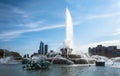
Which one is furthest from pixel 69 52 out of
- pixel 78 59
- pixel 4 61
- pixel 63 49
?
pixel 4 61

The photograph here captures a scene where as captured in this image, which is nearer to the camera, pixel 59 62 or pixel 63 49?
pixel 59 62

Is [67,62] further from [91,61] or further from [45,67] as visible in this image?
[45,67]

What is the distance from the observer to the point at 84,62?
5157 inches

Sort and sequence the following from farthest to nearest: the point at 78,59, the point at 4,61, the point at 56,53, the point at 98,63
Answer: the point at 4,61
the point at 56,53
the point at 78,59
the point at 98,63

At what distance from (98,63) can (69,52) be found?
118 feet

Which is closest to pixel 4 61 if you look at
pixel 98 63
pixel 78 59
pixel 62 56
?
pixel 62 56

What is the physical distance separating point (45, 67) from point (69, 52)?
65822mm

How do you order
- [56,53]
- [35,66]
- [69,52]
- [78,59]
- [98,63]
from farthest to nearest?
[56,53]
[69,52]
[78,59]
[98,63]
[35,66]

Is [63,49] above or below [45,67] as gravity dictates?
above

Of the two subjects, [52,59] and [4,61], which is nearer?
[52,59]

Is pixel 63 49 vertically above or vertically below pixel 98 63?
above

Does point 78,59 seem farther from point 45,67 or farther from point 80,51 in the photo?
point 45,67

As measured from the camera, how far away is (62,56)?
474 ft

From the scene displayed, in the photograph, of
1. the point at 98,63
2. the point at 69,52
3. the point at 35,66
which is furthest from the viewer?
the point at 69,52
